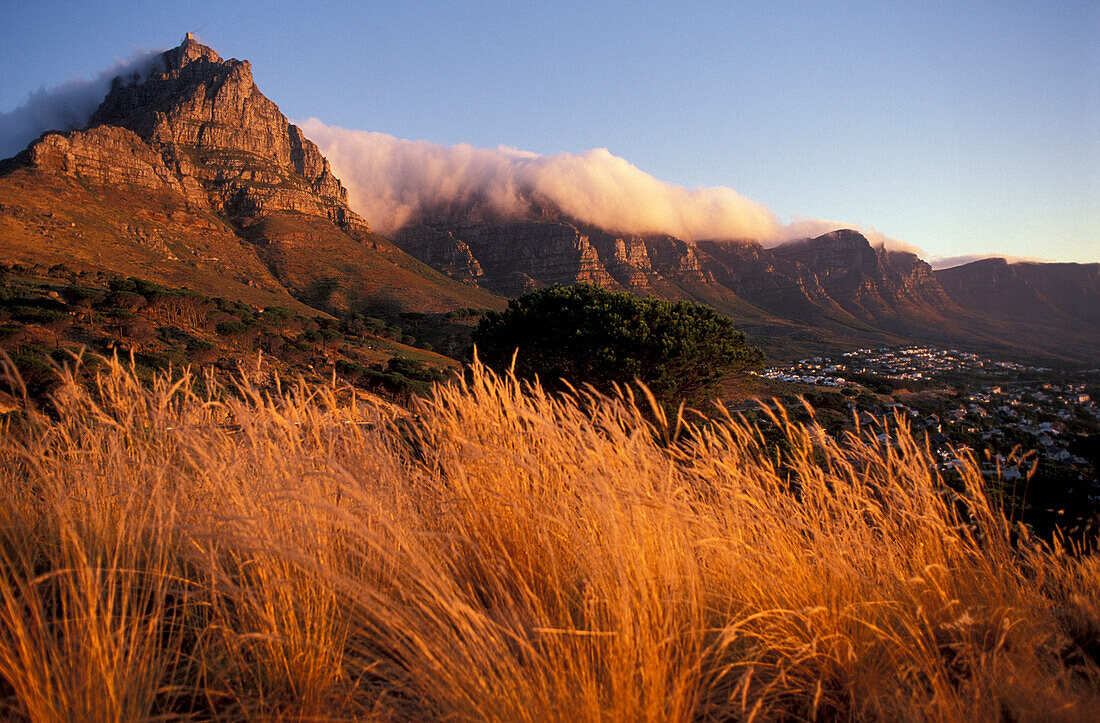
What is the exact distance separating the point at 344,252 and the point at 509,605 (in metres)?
77.7

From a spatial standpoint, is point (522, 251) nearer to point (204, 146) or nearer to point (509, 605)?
point (204, 146)

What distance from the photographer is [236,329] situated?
29.3 metres

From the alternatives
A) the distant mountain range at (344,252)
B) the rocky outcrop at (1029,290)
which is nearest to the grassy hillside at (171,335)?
the distant mountain range at (344,252)

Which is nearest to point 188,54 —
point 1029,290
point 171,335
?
point 171,335

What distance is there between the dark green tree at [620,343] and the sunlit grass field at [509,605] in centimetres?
860

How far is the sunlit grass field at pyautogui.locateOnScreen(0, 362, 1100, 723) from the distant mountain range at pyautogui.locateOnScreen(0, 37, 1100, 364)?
51192 millimetres

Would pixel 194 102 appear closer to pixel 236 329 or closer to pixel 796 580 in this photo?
pixel 236 329

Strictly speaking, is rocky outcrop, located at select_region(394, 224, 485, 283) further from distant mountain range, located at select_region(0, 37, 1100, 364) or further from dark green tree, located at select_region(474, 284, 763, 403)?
dark green tree, located at select_region(474, 284, 763, 403)

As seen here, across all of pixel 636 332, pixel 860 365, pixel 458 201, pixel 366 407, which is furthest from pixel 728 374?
pixel 458 201

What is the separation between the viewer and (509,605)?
1887 millimetres

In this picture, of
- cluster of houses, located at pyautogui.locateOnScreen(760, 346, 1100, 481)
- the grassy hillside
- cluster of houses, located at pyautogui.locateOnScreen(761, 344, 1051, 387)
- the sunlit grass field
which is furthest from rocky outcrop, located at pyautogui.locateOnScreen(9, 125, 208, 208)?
the sunlit grass field

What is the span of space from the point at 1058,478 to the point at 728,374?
6.23 meters

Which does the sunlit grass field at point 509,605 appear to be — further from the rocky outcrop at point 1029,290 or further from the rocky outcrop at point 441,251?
the rocky outcrop at point 1029,290

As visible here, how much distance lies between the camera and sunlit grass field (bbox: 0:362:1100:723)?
5.22ft
